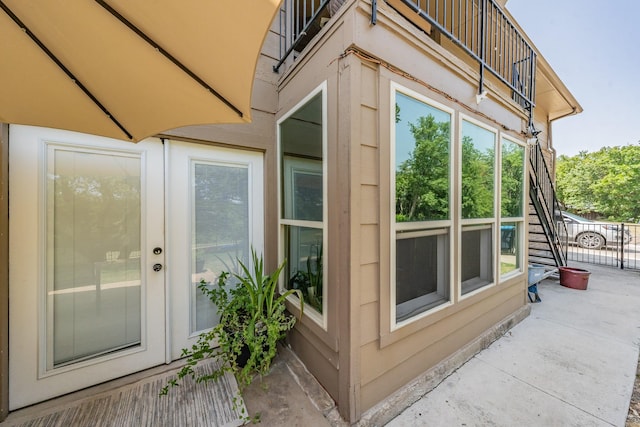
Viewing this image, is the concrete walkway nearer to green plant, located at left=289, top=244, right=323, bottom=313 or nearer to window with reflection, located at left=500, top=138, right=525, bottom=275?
window with reflection, located at left=500, top=138, right=525, bottom=275

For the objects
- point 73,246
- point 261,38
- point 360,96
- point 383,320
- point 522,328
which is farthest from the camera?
point 522,328

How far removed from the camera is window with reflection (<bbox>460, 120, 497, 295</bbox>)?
216 centimetres

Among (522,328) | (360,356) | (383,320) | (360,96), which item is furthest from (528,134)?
(360,356)

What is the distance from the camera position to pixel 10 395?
1.52 meters

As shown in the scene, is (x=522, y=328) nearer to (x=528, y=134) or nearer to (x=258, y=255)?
(x=528, y=134)

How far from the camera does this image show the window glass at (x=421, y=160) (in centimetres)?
168

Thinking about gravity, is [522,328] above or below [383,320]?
below

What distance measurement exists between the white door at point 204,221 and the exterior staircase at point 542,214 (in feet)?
14.1

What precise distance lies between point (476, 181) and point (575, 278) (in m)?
3.33

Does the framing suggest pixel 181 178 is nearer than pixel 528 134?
Yes

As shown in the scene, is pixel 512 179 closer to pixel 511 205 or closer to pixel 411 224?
pixel 511 205

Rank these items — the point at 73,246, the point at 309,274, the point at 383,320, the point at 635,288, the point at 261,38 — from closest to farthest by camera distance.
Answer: the point at 261,38
the point at 383,320
the point at 73,246
the point at 309,274
the point at 635,288

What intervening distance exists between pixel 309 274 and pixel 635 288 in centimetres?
556

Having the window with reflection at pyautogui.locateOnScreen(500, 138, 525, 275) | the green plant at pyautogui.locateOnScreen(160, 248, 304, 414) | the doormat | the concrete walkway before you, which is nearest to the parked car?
the concrete walkway
